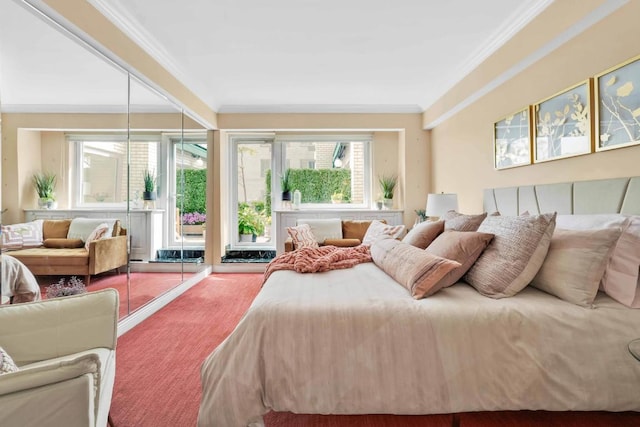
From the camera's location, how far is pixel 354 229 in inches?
190

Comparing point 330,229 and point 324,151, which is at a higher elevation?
point 324,151

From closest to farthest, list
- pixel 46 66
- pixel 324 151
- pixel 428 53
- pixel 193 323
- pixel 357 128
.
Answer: pixel 46 66 → pixel 193 323 → pixel 428 53 → pixel 357 128 → pixel 324 151

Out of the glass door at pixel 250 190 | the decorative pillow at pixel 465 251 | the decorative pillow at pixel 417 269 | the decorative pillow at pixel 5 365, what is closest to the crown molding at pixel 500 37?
the decorative pillow at pixel 465 251

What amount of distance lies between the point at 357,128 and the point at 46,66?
146 inches

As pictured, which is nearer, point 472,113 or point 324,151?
point 472,113

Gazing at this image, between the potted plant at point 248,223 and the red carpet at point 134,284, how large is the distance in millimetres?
1654

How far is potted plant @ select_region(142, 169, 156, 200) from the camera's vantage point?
3.26 m

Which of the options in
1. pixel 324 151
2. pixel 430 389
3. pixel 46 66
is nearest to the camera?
pixel 430 389

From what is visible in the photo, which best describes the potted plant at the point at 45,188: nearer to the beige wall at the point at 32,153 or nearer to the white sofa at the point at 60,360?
the beige wall at the point at 32,153

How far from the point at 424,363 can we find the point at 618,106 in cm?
192

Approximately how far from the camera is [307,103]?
190 inches

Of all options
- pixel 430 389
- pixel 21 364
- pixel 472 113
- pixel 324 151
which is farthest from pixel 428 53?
pixel 21 364

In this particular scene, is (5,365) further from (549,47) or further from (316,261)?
(549,47)

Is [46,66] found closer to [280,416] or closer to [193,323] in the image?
[193,323]
